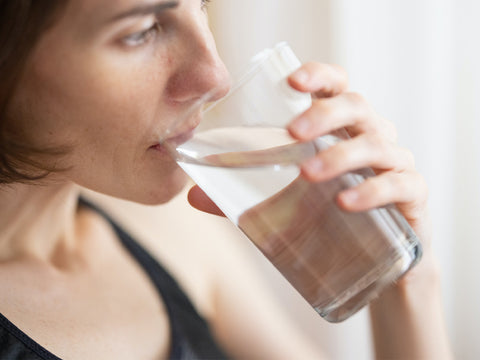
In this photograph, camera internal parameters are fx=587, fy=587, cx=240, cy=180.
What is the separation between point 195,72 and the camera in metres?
0.72

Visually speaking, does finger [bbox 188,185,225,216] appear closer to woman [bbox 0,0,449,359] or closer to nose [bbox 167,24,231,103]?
woman [bbox 0,0,449,359]

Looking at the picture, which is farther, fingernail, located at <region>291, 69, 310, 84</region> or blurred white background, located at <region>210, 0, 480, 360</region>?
blurred white background, located at <region>210, 0, 480, 360</region>

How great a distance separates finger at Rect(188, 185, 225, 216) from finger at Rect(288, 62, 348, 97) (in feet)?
0.74

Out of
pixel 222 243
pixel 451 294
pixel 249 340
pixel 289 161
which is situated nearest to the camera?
pixel 289 161

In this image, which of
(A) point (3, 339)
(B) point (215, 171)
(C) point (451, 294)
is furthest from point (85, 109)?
(C) point (451, 294)

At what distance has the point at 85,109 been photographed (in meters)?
0.73

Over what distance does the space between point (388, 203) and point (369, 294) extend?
11 cm

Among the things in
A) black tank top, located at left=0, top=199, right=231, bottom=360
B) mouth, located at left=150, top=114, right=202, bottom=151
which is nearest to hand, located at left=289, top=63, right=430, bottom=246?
mouth, located at left=150, top=114, right=202, bottom=151

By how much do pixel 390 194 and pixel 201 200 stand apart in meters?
0.30

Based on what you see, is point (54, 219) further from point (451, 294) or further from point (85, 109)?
point (451, 294)

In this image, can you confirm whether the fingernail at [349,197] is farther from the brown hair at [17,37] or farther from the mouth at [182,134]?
the brown hair at [17,37]

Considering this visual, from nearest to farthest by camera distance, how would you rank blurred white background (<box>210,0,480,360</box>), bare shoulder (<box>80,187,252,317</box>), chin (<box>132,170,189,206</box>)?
chin (<box>132,170,189,206</box>) → bare shoulder (<box>80,187,252,317</box>) → blurred white background (<box>210,0,480,360</box>)

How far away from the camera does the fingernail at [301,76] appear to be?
2.17 feet

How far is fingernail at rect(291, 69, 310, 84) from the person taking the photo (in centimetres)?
66
